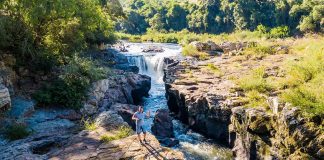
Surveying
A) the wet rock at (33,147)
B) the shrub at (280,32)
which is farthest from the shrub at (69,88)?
the shrub at (280,32)

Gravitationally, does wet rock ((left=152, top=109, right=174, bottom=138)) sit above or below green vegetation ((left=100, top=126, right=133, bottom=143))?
below

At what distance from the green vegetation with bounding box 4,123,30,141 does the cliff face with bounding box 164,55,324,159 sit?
9731 millimetres

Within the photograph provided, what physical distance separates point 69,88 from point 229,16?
242 ft

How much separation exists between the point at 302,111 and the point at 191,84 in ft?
35.7

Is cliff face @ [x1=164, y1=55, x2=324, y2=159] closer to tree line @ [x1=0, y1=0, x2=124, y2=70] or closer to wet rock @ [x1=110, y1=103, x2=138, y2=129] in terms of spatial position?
wet rock @ [x1=110, y1=103, x2=138, y2=129]

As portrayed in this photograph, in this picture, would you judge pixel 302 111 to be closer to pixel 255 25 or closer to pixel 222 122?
pixel 222 122

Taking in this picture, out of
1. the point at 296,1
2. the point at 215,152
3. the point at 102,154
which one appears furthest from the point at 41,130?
the point at 296,1

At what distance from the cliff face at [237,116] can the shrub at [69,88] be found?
6.39 metres

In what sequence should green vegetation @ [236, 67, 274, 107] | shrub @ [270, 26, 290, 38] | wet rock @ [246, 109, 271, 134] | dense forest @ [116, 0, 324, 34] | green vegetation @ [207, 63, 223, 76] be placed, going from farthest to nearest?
1. dense forest @ [116, 0, 324, 34]
2. shrub @ [270, 26, 290, 38]
3. green vegetation @ [207, 63, 223, 76]
4. green vegetation @ [236, 67, 274, 107]
5. wet rock @ [246, 109, 271, 134]

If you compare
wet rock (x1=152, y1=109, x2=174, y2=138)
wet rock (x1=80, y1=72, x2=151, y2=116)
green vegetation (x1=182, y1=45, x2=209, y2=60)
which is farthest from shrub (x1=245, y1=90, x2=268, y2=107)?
green vegetation (x1=182, y1=45, x2=209, y2=60)

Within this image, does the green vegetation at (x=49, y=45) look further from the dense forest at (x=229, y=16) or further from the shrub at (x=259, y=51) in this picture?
the dense forest at (x=229, y=16)

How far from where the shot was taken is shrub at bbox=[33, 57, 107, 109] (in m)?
17.4

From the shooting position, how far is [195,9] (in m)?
97.8

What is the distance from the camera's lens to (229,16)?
283ft
